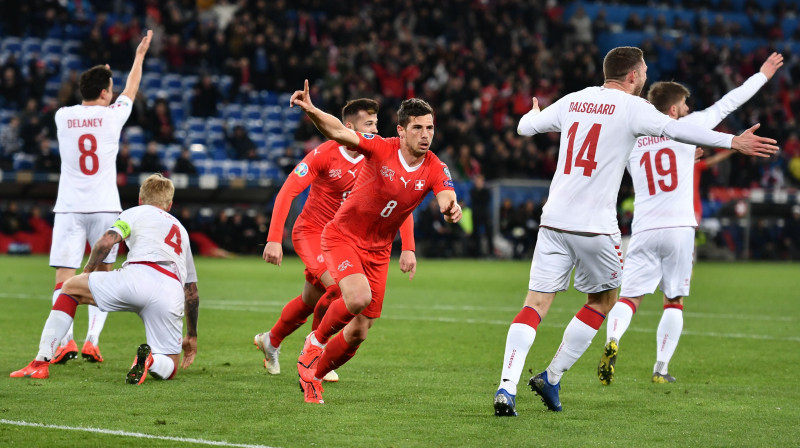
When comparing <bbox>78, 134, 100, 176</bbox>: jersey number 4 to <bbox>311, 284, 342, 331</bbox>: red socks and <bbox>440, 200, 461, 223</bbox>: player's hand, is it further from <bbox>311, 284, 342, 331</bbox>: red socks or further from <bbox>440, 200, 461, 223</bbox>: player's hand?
<bbox>440, 200, 461, 223</bbox>: player's hand

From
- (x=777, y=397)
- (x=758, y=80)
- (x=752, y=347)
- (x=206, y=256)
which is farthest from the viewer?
(x=206, y=256)

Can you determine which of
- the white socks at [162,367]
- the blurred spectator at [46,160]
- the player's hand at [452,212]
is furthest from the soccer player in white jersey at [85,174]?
the blurred spectator at [46,160]

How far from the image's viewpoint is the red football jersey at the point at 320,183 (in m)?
8.28

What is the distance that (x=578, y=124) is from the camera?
22.6ft

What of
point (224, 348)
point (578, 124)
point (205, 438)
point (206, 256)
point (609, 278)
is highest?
point (578, 124)

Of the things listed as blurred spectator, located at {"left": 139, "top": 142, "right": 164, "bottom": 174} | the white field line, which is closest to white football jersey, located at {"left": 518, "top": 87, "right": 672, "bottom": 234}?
the white field line

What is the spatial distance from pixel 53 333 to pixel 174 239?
1153 mm

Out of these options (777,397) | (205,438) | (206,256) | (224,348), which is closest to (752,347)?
(777,397)

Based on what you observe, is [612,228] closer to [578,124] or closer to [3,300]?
[578,124]

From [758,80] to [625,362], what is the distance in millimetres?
2932

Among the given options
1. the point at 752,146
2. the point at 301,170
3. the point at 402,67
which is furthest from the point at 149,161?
the point at 752,146

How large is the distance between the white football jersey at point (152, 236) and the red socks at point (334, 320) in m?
1.40

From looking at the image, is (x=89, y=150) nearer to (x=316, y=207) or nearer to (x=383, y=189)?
(x=316, y=207)

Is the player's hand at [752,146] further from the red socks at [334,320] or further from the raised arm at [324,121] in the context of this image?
the red socks at [334,320]
